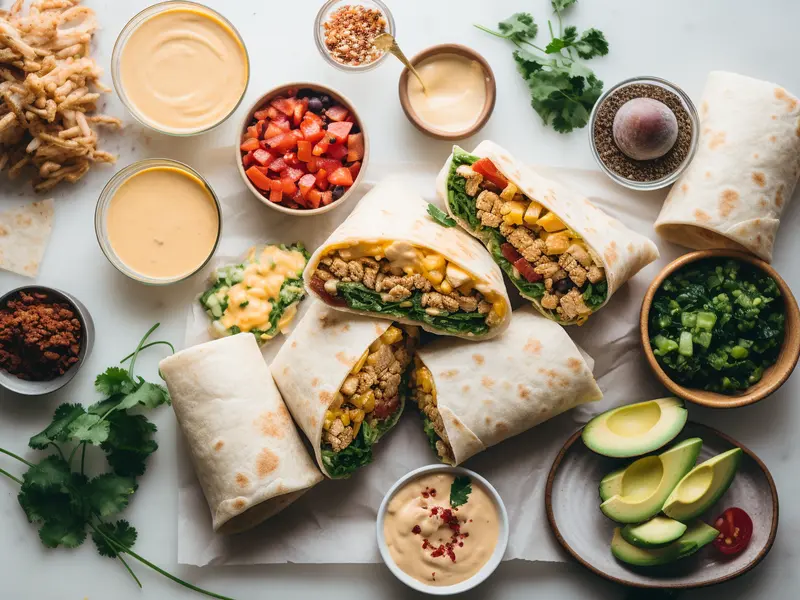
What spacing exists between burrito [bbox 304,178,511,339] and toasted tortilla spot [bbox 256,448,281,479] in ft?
2.64

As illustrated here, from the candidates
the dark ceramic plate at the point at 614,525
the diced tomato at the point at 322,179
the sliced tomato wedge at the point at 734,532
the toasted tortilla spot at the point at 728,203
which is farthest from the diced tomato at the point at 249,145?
the sliced tomato wedge at the point at 734,532

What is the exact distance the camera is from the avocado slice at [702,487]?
3629 millimetres

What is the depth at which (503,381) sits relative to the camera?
11.7ft

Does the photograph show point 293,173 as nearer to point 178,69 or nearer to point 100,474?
point 178,69

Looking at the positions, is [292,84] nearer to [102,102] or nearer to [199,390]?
[102,102]

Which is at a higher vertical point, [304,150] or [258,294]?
[304,150]

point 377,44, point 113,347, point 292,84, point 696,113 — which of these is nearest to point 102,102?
point 292,84

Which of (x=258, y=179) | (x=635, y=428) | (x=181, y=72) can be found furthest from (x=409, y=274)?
(x=181, y=72)

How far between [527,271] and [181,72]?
2.10 metres

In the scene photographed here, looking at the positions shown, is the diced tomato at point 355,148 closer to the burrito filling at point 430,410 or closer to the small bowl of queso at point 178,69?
the small bowl of queso at point 178,69

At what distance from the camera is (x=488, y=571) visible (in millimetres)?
3598

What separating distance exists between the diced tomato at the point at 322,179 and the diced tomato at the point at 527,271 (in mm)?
Answer: 1077

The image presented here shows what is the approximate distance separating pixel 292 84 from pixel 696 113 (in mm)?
2132

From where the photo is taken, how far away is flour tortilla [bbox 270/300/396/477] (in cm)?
345
